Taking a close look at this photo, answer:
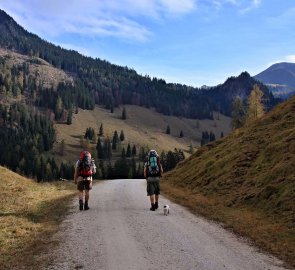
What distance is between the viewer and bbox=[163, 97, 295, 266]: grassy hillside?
1600 cm

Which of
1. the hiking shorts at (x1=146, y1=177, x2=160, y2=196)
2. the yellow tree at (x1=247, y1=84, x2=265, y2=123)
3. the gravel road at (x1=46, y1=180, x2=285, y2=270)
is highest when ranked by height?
the yellow tree at (x1=247, y1=84, x2=265, y2=123)

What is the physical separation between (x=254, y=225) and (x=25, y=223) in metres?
9.53

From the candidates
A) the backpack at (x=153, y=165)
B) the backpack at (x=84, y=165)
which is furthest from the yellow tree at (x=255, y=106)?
the backpack at (x=84, y=165)

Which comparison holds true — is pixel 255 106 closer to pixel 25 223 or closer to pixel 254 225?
pixel 254 225

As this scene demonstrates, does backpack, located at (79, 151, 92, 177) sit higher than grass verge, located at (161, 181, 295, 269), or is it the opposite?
backpack, located at (79, 151, 92, 177)

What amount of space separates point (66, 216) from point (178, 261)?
29.7ft

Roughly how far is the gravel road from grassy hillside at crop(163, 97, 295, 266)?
128 cm

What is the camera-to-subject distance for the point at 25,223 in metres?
16.4

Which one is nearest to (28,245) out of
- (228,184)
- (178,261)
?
(178,261)

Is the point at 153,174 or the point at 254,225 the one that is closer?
the point at 254,225

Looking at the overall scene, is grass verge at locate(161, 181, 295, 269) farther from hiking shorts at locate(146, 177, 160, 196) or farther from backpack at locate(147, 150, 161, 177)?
backpack at locate(147, 150, 161, 177)

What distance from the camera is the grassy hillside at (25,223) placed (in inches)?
453

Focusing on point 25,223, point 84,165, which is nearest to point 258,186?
point 84,165

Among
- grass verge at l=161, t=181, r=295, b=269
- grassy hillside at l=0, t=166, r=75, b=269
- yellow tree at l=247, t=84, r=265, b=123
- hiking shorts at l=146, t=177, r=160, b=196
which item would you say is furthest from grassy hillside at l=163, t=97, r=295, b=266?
yellow tree at l=247, t=84, r=265, b=123
